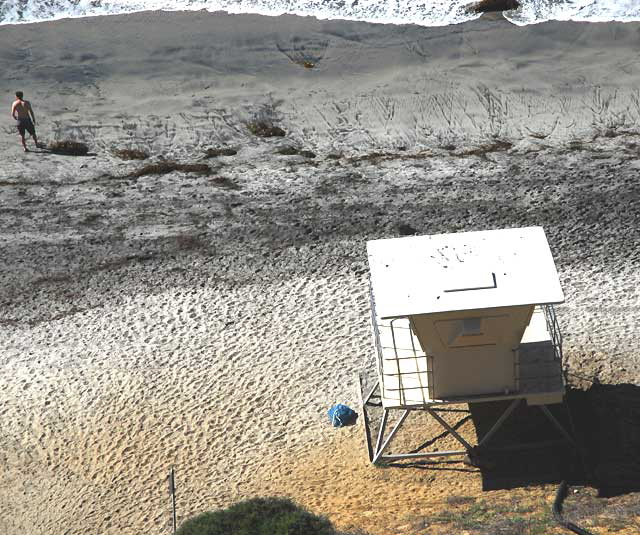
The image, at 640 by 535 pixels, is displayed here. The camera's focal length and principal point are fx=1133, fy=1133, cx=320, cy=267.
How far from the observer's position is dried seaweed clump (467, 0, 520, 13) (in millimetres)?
36844

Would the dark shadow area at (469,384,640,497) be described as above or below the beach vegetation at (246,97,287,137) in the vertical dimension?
below

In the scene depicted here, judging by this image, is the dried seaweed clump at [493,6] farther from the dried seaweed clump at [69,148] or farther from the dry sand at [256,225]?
the dried seaweed clump at [69,148]

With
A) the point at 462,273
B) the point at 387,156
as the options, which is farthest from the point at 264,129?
the point at 462,273

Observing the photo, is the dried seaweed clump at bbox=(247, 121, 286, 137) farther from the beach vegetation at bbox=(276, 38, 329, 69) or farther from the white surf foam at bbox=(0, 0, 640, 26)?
the white surf foam at bbox=(0, 0, 640, 26)

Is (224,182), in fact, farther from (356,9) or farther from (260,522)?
(260,522)

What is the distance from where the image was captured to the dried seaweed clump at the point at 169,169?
2955 centimetres

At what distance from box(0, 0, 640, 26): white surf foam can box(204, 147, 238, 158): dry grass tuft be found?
8694 millimetres

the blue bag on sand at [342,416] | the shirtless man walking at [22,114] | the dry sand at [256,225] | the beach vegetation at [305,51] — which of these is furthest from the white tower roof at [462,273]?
the beach vegetation at [305,51]

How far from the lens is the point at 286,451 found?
65.6 feet

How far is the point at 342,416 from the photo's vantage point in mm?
20438

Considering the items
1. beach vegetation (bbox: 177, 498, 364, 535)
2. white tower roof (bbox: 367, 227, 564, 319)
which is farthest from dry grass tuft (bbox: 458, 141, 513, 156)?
beach vegetation (bbox: 177, 498, 364, 535)

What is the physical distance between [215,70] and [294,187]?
8019mm

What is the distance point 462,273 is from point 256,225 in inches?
401

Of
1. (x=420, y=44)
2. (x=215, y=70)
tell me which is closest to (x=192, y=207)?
(x=215, y=70)
